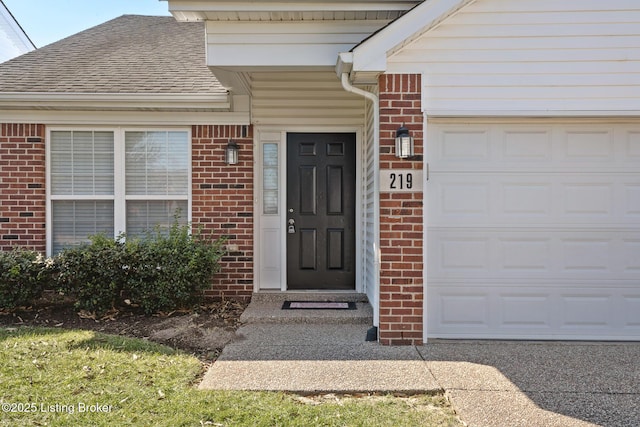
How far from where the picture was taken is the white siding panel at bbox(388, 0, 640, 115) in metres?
4.71

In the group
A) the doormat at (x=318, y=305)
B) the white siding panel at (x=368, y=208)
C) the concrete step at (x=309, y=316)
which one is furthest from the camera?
the doormat at (x=318, y=305)

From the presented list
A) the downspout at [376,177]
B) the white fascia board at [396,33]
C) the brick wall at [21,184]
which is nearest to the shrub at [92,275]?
the brick wall at [21,184]

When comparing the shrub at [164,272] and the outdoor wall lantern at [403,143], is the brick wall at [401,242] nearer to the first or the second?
the outdoor wall lantern at [403,143]

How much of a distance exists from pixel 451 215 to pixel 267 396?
2.70 metres

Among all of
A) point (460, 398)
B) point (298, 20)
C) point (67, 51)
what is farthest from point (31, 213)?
point (460, 398)

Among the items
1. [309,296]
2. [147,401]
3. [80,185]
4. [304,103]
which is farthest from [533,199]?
[80,185]

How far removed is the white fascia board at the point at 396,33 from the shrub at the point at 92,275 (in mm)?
3646

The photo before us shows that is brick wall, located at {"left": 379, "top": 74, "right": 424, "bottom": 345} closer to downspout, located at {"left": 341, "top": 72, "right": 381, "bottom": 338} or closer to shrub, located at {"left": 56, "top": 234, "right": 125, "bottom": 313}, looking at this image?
downspout, located at {"left": 341, "top": 72, "right": 381, "bottom": 338}

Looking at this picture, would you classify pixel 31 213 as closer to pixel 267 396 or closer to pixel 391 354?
pixel 267 396

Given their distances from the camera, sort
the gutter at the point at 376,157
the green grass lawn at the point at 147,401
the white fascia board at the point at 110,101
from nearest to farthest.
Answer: the green grass lawn at the point at 147,401 → the gutter at the point at 376,157 → the white fascia board at the point at 110,101

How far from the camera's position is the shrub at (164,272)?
572 cm

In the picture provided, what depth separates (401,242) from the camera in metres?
4.81

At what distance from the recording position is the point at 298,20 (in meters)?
5.14

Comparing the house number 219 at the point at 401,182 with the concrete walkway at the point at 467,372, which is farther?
the house number 219 at the point at 401,182
